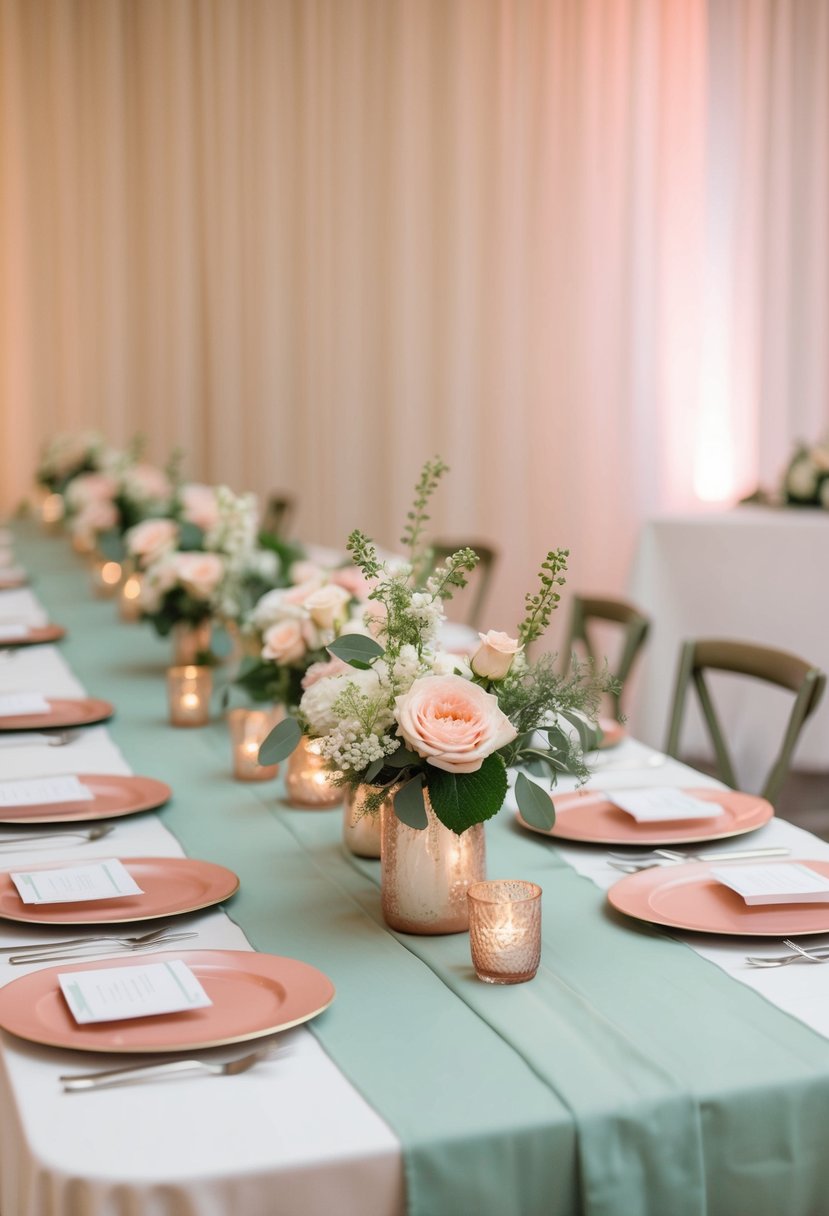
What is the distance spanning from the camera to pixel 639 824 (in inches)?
74.8

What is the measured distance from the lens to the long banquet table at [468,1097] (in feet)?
3.50

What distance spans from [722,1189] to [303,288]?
5765mm

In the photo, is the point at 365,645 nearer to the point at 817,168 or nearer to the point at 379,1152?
the point at 379,1152

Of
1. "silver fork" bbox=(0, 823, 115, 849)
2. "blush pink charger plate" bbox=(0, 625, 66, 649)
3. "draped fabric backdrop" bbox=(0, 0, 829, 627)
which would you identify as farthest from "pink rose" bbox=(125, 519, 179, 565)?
"draped fabric backdrop" bbox=(0, 0, 829, 627)

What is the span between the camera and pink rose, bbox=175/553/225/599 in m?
2.77

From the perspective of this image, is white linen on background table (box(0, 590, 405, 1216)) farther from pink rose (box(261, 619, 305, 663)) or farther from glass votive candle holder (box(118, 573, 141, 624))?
glass votive candle holder (box(118, 573, 141, 624))

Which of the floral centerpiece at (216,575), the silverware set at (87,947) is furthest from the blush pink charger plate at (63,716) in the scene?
the silverware set at (87,947)

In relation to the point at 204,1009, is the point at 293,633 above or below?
above

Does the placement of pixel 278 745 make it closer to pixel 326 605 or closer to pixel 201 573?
pixel 326 605

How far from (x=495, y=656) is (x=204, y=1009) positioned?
46 cm

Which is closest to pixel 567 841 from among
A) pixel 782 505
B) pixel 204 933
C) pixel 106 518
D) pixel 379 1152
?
pixel 204 933

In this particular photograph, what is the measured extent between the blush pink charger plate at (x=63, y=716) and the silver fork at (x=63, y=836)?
591 mm

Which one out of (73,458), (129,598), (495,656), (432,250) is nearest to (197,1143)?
(495,656)

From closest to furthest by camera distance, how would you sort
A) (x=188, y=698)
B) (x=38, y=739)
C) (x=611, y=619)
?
(x=38, y=739) < (x=188, y=698) < (x=611, y=619)
